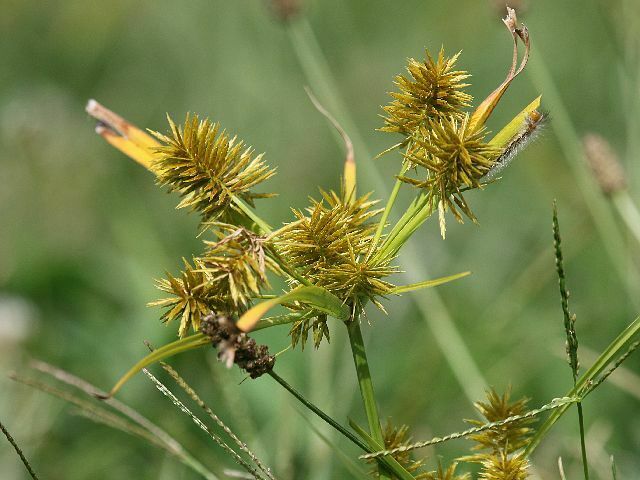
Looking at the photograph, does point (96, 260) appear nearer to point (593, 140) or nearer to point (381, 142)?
point (381, 142)

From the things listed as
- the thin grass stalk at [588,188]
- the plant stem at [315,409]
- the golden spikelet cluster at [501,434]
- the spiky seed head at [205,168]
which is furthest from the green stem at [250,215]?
the thin grass stalk at [588,188]

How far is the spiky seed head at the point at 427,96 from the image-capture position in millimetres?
681

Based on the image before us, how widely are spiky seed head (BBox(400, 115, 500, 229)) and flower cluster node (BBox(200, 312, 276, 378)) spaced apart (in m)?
0.16

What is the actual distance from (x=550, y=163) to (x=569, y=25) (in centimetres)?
55

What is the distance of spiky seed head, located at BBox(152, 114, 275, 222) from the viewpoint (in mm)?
692

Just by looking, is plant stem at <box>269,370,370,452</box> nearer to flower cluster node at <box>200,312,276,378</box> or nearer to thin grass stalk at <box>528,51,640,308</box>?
flower cluster node at <box>200,312,276,378</box>

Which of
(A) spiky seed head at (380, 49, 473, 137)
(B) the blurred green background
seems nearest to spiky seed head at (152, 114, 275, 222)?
(A) spiky seed head at (380, 49, 473, 137)

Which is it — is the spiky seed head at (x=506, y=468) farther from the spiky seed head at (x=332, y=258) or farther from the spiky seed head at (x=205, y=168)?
the spiky seed head at (x=205, y=168)

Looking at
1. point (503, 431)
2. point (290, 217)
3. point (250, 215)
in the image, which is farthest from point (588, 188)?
point (250, 215)

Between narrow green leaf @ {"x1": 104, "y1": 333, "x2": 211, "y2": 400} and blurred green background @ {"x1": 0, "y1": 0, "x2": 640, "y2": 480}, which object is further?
blurred green background @ {"x1": 0, "y1": 0, "x2": 640, "y2": 480}

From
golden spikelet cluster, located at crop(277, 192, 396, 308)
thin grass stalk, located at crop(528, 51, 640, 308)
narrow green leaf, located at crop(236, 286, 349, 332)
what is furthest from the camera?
thin grass stalk, located at crop(528, 51, 640, 308)

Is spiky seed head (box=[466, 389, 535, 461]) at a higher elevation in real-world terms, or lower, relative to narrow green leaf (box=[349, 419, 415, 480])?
higher

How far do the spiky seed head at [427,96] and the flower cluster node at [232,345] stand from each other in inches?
8.1

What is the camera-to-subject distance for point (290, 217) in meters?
2.08
